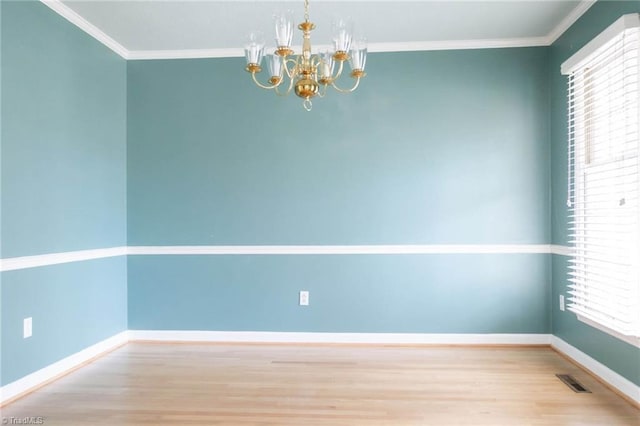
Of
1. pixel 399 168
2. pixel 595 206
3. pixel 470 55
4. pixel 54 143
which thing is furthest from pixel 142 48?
pixel 595 206

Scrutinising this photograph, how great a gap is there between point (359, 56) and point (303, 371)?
207 cm

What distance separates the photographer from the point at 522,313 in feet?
11.3

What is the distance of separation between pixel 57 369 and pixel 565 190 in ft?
12.5

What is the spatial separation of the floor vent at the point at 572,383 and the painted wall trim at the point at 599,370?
0.17 m

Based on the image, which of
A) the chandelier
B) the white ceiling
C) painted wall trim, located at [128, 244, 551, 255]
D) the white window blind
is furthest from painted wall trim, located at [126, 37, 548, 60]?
painted wall trim, located at [128, 244, 551, 255]

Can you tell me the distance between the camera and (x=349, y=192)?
11.6 ft

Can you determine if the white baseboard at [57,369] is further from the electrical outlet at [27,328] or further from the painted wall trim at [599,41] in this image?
the painted wall trim at [599,41]

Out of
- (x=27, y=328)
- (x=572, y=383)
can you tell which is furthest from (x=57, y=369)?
(x=572, y=383)

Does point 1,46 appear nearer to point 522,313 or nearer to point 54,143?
point 54,143

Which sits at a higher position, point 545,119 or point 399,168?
point 545,119

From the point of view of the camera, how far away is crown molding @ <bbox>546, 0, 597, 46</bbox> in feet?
9.26

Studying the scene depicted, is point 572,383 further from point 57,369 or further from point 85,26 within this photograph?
point 85,26

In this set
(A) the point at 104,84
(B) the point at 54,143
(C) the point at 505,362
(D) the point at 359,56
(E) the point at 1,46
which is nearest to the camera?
(D) the point at 359,56

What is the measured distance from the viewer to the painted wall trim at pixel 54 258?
2461mm
